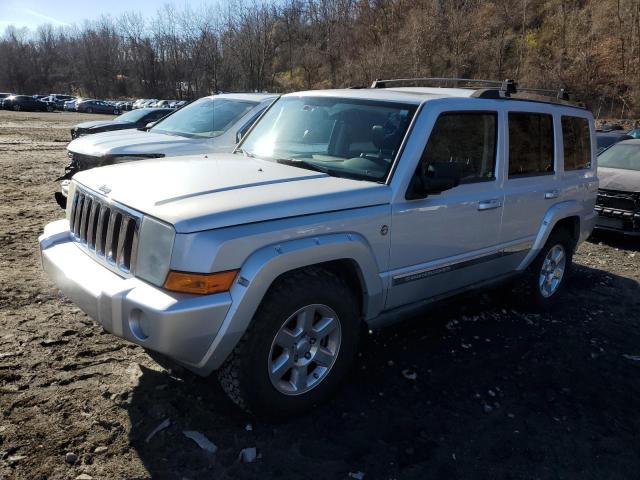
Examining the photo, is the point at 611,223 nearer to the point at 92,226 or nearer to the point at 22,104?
the point at 92,226

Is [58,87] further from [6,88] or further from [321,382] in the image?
[321,382]

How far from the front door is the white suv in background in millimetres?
3411

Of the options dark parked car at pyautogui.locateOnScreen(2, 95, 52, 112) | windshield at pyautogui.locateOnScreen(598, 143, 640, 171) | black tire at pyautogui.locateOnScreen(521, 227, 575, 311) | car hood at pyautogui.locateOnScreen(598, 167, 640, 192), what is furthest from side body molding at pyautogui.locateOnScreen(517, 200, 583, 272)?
dark parked car at pyautogui.locateOnScreen(2, 95, 52, 112)

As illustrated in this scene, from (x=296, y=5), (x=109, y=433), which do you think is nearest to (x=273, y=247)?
(x=109, y=433)

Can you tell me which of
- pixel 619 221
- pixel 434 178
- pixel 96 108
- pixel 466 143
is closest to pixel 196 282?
pixel 434 178

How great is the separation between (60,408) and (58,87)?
9623cm

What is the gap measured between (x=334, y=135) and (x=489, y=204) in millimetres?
1306

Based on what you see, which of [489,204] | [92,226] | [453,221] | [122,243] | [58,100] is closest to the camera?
[122,243]

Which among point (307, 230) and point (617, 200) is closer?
point (307, 230)

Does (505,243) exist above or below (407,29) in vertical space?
below

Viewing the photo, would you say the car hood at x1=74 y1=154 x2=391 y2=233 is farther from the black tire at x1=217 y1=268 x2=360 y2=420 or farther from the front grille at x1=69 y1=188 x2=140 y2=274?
the black tire at x1=217 y1=268 x2=360 y2=420

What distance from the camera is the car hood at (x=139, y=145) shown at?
663 cm

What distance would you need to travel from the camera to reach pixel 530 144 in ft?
14.9

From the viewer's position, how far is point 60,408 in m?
3.11
